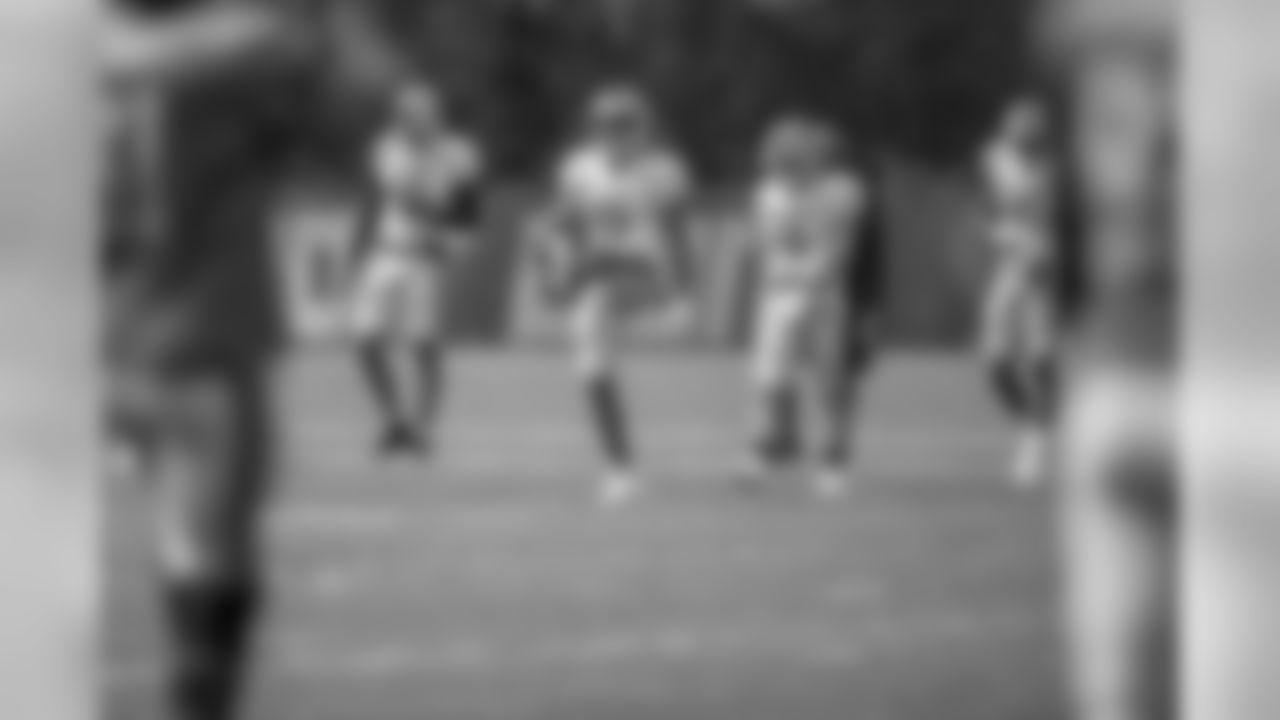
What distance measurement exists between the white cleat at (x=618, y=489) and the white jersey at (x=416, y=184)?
0.22 m

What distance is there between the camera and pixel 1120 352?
4.53 feet

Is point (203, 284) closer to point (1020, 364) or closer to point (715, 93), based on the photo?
point (715, 93)

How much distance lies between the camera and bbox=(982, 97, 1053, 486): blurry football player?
1388 mm

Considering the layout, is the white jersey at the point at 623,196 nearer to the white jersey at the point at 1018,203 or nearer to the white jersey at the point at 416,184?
the white jersey at the point at 416,184

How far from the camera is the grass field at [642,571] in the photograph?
1376 millimetres

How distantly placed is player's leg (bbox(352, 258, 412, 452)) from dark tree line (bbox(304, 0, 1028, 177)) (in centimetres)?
12

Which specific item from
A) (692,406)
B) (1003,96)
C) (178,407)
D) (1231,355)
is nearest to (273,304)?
(178,407)

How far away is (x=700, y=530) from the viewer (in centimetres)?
139

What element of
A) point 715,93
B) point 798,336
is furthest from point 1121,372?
point 715,93

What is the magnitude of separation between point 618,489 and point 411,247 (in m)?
0.24

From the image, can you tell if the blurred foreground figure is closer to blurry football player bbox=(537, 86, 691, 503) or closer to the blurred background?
the blurred background

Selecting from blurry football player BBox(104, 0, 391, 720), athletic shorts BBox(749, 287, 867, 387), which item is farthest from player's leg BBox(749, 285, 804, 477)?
blurry football player BBox(104, 0, 391, 720)

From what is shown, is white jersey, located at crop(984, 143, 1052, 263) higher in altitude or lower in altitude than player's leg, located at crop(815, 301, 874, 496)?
higher

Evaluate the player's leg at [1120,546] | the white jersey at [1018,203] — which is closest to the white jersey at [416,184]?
the white jersey at [1018,203]
